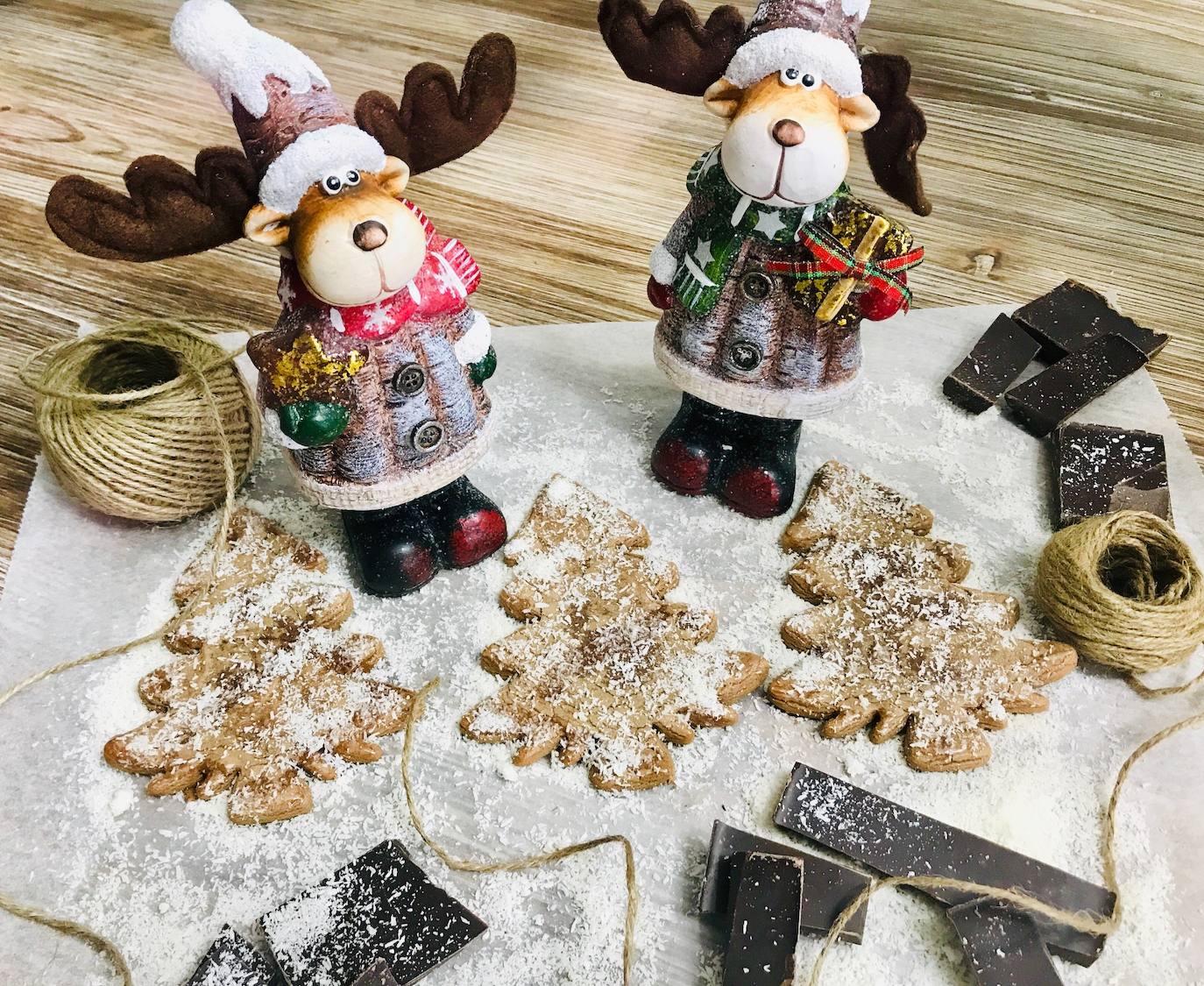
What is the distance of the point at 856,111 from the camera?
1.19 meters

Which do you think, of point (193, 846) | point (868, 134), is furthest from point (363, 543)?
point (868, 134)

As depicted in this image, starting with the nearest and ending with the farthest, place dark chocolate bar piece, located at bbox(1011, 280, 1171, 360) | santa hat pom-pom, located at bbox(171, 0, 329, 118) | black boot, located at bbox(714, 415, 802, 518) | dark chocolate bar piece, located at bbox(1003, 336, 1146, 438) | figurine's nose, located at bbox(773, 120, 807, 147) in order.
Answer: santa hat pom-pom, located at bbox(171, 0, 329, 118)
figurine's nose, located at bbox(773, 120, 807, 147)
black boot, located at bbox(714, 415, 802, 518)
dark chocolate bar piece, located at bbox(1003, 336, 1146, 438)
dark chocolate bar piece, located at bbox(1011, 280, 1171, 360)

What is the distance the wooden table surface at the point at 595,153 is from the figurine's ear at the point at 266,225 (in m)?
0.76

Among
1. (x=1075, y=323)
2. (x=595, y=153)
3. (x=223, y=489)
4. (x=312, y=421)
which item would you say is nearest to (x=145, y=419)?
(x=223, y=489)

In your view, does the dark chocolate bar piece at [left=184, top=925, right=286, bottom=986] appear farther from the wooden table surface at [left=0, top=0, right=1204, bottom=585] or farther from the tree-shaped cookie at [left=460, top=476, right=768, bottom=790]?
the wooden table surface at [left=0, top=0, right=1204, bottom=585]

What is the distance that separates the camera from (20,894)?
3.85 ft

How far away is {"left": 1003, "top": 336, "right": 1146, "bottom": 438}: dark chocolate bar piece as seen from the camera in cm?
168

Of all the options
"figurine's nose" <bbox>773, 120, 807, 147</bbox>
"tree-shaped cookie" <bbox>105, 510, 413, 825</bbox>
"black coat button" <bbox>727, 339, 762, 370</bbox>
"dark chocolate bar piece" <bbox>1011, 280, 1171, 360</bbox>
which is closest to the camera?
"figurine's nose" <bbox>773, 120, 807, 147</bbox>

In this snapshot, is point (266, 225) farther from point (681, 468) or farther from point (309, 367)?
point (681, 468)

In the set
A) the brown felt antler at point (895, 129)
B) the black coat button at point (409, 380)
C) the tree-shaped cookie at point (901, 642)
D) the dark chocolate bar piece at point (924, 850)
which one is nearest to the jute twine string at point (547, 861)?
the dark chocolate bar piece at point (924, 850)

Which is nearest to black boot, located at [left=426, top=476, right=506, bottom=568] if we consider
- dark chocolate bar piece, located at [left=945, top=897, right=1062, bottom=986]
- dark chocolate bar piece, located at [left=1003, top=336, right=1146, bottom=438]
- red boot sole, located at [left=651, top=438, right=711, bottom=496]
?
red boot sole, located at [left=651, top=438, right=711, bottom=496]

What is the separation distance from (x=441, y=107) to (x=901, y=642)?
0.88m

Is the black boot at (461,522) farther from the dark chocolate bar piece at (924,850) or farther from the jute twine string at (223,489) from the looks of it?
the dark chocolate bar piece at (924,850)

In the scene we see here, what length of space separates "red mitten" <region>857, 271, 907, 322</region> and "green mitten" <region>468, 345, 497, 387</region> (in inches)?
18.3
